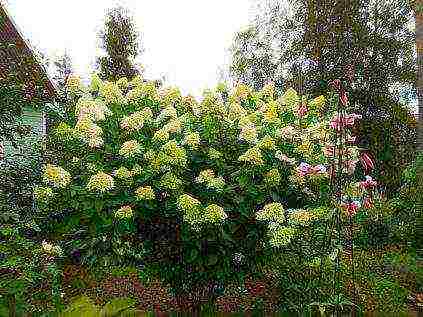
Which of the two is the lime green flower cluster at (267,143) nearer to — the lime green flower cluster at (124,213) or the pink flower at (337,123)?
the pink flower at (337,123)

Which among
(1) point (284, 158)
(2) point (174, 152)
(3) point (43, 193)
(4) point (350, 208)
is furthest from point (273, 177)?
(3) point (43, 193)

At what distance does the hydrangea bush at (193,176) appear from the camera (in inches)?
149

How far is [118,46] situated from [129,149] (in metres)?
12.1

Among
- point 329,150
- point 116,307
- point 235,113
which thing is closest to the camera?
point 116,307

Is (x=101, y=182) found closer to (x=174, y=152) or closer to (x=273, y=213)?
(x=174, y=152)

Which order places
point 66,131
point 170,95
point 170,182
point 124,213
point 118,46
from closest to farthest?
1. point 124,213
2. point 170,182
3. point 66,131
4. point 170,95
5. point 118,46

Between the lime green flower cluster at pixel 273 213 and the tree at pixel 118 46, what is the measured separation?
39.4 ft

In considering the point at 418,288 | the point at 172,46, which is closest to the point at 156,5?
the point at 172,46

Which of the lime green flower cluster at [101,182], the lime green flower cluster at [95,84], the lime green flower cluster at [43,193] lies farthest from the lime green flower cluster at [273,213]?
the lime green flower cluster at [95,84]

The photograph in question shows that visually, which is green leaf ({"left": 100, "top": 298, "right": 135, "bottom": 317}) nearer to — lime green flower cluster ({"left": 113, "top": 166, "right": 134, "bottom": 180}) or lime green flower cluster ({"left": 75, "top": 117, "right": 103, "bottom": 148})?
lime green flower cluster ({"left": 113, "top": 166, "right": 134, "bottom": 180})

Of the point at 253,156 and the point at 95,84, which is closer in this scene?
the point at 253,156

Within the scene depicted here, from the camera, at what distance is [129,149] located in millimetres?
3748

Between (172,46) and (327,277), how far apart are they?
17.2 meters

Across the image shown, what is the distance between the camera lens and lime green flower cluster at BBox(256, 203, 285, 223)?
12.3 feet
